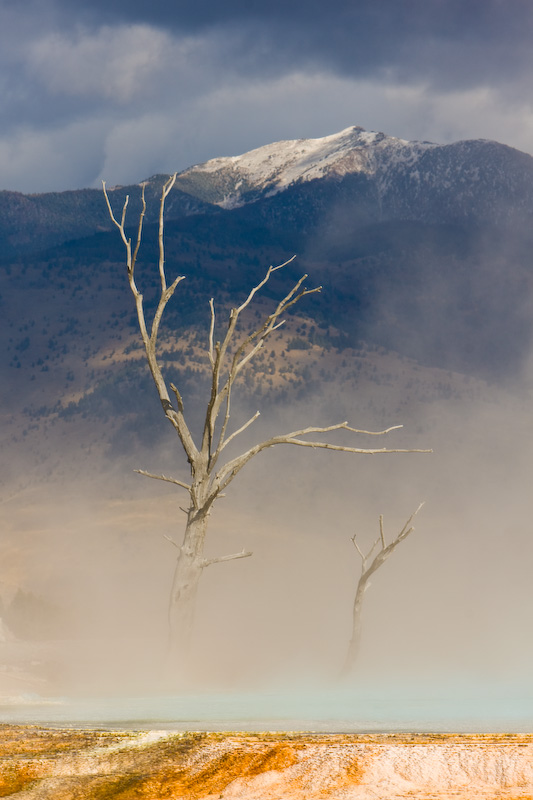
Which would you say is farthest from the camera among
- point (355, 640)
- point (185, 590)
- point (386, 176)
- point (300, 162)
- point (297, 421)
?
point (300, 162)

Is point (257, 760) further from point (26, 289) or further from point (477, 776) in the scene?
point (26, 289)

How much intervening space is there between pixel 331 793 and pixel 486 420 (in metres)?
65.5

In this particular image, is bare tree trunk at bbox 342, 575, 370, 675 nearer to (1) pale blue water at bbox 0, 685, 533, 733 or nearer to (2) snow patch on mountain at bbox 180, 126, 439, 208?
(1) pale blue water at bbox 0, 685, 533, 733

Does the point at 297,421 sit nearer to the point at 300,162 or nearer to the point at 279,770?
the point at 279,770

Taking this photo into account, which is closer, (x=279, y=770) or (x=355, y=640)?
(x=279, y=770)

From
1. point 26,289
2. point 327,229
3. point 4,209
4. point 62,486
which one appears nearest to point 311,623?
point 62,486

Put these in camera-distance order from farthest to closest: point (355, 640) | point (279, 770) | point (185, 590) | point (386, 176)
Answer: point (386, 176) → point (355, 640) → point (185, 590) → point (279, 770)

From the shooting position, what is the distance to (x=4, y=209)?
135500 millimetres

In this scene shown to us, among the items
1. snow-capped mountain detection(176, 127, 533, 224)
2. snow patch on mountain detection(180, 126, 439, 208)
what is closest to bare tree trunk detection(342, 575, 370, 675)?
snow-capped mountain detection(176, 127, 533, 224)

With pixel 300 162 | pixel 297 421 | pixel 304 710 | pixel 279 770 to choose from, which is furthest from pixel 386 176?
pixel 279 770

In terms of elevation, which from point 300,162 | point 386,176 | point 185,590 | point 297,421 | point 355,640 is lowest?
point 355,640

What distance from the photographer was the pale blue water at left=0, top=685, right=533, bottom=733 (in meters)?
7.00

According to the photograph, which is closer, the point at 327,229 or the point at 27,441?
the point at 27,441

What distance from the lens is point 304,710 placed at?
29.8 feet
